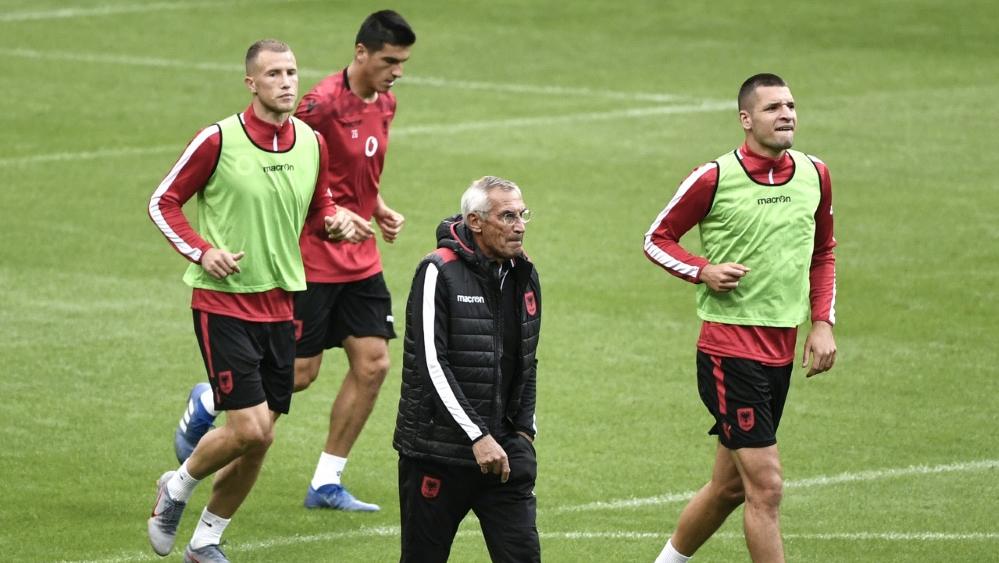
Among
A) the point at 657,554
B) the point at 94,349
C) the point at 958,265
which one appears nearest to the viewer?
the point at 657,554

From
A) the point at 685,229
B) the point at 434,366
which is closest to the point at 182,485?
the point at 434,366

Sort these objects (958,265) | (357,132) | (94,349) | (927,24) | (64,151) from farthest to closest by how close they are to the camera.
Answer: (927,24)
(64,151)
(958,265)
(94,349)
(357,132)

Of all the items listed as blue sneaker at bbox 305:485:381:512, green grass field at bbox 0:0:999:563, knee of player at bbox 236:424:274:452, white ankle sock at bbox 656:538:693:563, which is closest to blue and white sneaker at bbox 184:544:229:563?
green grass field at bbox 0:0:999:563

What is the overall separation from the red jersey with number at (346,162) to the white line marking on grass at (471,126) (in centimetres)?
1141

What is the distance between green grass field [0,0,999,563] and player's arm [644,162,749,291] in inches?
73.8

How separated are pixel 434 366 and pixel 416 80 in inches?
788

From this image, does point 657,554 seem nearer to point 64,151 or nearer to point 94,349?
point 94,349

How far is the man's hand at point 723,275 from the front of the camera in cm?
910

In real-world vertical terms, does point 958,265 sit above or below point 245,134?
below

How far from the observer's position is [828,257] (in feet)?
31.6

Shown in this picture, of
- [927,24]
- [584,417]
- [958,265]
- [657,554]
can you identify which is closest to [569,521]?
[657,554]

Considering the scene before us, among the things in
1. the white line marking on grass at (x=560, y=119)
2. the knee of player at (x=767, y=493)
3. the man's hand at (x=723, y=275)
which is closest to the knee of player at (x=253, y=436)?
the man's hand at (x=723, y=275)

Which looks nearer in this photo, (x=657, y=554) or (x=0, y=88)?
(x=657, y=554)

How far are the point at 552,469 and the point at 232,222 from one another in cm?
325
